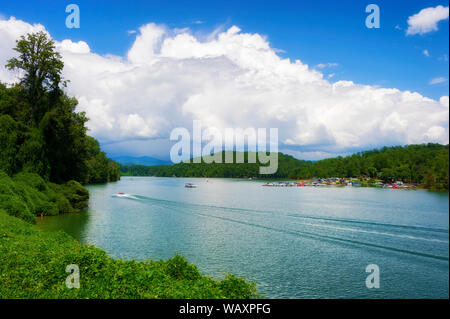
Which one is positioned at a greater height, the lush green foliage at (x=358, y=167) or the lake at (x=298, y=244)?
the lush green foliage at (x=358, y=167)

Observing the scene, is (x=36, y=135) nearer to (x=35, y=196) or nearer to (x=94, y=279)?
(x=35, y=196)

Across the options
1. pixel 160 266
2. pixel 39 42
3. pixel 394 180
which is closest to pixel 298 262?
pixel 160 266

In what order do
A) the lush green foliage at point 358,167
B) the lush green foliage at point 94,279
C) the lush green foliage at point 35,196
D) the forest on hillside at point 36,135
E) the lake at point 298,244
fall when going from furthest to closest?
1. the lush green foliage at point 358,167
2. the forest on hillside at point 36,135
3. the lush green foliage at point 35,196
4. the lake at point 298,244
5. the lush green foliage at point 94,279

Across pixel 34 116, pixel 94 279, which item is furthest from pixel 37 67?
pixel 94 279

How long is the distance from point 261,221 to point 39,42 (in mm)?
29352

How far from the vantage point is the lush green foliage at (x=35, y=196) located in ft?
69.9

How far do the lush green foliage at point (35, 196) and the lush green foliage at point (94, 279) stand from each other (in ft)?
39.7

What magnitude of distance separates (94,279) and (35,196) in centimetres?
2224

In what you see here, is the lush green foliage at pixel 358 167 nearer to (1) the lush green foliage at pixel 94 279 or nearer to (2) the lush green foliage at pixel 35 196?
(1) the lush green foliage at pixel 94 279

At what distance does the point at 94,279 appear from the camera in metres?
9.09

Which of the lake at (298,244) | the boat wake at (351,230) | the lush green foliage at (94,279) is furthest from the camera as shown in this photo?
the boat wake at (351,230)

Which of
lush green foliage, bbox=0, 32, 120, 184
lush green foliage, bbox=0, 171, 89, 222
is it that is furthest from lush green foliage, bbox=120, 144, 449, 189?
lush green foliage, bbox=0, 32, 120, 184

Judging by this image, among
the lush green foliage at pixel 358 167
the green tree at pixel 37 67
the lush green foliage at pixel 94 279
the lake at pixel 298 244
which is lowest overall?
the lake at pixel 298 244

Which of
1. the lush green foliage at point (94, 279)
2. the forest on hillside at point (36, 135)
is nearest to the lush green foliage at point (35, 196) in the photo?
the forest on hillside at point (36, 135)
